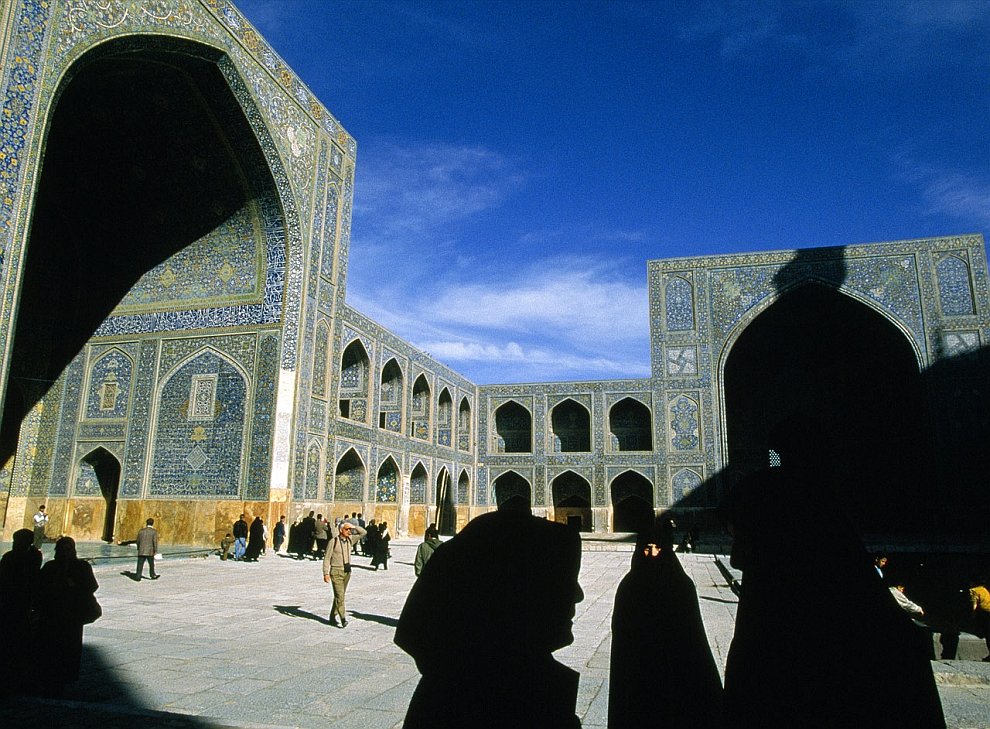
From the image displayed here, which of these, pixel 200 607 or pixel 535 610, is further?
pixel 200 607

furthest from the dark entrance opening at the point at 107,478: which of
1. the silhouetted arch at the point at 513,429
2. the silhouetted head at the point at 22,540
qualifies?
the silhouetted arch at the point at 513,429

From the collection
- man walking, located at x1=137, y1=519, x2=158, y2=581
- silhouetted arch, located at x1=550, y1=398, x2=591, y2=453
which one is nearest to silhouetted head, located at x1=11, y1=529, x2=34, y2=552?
man walking, located at x1=137, y1=519, x2=158, y2=581

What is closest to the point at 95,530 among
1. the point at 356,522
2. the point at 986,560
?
the point at 356,522

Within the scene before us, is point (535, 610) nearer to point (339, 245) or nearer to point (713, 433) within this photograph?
point (339, 245)

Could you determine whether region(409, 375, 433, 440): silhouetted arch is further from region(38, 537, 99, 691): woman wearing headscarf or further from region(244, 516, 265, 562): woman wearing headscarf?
region(38, 537, 99, 691): woman wearing headscarf

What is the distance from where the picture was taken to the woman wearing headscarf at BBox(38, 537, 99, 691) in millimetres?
3730

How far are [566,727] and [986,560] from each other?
16421mm

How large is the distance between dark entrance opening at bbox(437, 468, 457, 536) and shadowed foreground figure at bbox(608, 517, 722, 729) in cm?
2087

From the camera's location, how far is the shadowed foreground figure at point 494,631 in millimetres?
1408

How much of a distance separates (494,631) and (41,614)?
3.48 m

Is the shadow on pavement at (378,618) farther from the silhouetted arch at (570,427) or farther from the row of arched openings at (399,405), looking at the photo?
the silhouetted arch at (570,427)

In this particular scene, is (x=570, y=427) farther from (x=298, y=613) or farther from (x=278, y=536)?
(x=298, y=613)

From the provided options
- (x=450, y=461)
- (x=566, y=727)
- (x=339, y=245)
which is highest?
(x=339, y=245)

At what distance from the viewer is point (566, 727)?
1.45m
